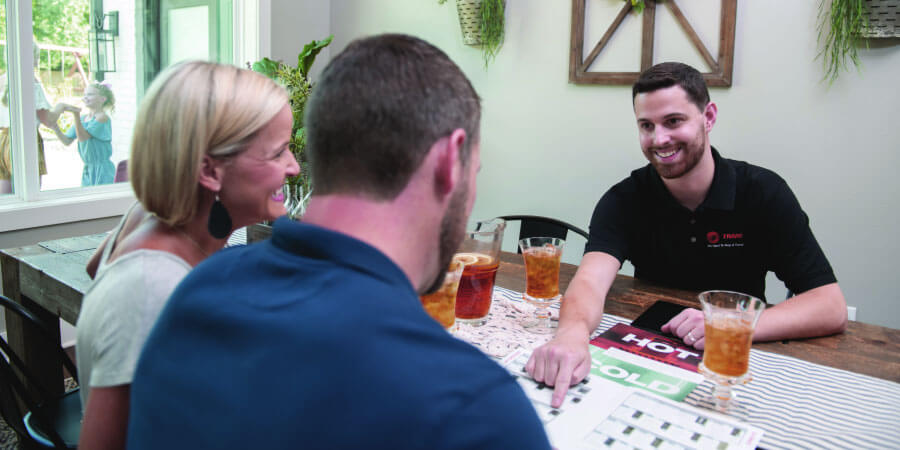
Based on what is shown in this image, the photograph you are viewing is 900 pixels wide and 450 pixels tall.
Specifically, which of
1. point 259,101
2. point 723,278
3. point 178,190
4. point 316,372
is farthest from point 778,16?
point 316,372

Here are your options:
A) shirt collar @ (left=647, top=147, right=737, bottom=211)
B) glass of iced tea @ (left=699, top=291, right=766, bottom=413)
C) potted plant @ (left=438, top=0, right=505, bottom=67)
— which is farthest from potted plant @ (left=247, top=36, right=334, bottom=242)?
potted plant @ (left=438, top=0, right=505, bottom=67)

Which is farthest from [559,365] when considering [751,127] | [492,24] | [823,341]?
[492,24]

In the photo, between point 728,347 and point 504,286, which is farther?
point 504,286

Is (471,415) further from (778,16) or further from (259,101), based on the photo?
(778,16)

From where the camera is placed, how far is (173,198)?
0.99 m

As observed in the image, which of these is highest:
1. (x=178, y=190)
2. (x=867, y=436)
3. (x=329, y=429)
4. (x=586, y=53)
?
(x=586, y=53)

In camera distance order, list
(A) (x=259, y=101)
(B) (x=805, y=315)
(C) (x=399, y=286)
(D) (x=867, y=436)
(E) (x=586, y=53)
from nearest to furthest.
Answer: (C) (x=399, y=286), (D) (x=867, y=436), (A) (x=259, y=101), (B) (x=805, y=315), (E) (x=586, y=53)

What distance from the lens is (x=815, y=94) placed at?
8.41 feet

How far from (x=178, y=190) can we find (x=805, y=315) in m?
1.28

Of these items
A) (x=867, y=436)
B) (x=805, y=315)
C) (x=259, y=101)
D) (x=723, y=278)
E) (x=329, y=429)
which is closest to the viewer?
(x=329, y=429)

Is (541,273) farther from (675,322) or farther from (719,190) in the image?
(719,190)

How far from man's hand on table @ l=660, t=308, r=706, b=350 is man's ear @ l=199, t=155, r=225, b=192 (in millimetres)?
936

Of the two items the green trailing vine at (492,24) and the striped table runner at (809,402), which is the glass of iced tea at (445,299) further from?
the green trailing vine at (492,24)

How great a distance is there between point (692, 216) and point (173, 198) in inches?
56.4
